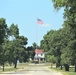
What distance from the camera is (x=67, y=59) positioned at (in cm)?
6006

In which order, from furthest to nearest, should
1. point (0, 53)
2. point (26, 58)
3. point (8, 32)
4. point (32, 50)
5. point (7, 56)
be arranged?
point (32, 50), point (26, 58), point (8, 32), point (7, 56), point (0, 53)

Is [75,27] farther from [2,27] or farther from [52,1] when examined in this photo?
[2,27]

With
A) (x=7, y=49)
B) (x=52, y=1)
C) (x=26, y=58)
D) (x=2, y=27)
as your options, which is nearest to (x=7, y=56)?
(x=7, y=49)

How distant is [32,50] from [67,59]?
449 ft

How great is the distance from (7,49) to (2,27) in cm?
796

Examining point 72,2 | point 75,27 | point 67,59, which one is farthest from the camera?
point 67,59

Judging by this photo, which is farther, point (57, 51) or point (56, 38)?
point (57, 51)

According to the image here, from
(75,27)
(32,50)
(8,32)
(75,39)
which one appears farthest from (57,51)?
(32,50)

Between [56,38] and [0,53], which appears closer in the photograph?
[0,53]

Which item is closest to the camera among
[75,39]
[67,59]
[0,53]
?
[75,39]

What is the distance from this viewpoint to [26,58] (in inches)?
6905

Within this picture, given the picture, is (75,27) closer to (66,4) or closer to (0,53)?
(66,4)

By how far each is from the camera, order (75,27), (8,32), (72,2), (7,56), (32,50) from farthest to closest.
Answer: (32,50), (8,32), (7,56), (75,27), (72,2)

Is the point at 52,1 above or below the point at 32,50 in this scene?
below
